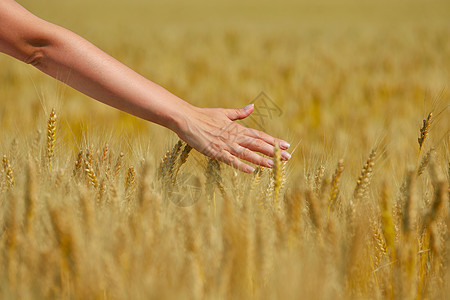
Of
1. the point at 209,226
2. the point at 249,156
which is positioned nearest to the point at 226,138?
the point at 249,156

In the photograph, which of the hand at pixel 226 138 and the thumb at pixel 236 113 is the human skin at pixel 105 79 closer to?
the hand at pixel 226 138

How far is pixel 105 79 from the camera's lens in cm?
116

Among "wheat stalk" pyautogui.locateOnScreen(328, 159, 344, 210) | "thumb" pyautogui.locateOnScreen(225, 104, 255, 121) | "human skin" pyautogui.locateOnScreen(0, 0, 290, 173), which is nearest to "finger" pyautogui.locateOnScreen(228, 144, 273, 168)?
"human skin" pyautogui.locateOnScreen(0, 0, 290, 173)

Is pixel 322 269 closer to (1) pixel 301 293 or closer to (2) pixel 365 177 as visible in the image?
(1) pixel 301 293

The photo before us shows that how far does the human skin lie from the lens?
1.13 m

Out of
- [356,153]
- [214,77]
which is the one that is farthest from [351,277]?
[214,77]

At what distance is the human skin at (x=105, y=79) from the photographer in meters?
1.13

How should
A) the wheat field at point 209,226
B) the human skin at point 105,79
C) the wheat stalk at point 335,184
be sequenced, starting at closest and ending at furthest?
1. the wheat field at point 209,226
2. the wheat stalk at point 335,184
3. the human skin at point 105,79

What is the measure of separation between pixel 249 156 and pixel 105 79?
0.43 metres

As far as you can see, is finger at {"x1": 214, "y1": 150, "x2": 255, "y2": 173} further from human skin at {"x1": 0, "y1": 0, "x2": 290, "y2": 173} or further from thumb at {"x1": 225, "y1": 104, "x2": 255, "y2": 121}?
thumb at {"x1": 225, "y1": 104, "x2": 255, "y2": 121}

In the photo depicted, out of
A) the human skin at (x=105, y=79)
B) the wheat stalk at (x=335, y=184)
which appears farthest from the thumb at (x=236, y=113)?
the wheat stalk at (x=335, y=184)

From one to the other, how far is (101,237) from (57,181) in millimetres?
303

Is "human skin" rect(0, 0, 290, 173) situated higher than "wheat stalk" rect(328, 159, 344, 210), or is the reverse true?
"human skin" rect(0, 0, 290, 173)

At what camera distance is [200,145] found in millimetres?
1197
